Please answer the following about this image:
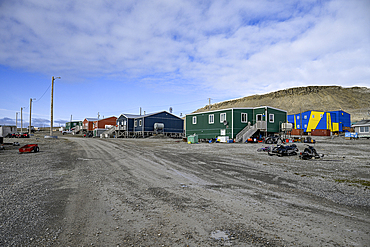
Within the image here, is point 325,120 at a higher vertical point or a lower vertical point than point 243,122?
higher

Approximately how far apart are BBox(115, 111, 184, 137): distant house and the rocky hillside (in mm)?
83198

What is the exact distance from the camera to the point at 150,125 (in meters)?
54.2

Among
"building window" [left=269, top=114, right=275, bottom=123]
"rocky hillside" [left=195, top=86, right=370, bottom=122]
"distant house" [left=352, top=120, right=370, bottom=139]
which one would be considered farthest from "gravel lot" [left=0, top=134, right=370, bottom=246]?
"rocky hillside" [left=195, top=86, right=370, bottom=122]

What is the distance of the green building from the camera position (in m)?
34.3

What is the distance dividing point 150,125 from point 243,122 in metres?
26.1

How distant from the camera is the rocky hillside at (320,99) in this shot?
367 feet

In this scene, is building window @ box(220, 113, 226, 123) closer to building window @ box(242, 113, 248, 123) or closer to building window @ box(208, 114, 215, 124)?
building window @ box(208, 114, 215, 124)

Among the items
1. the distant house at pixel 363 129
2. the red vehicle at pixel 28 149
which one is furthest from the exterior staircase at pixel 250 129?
the red vehicle at pixel 28 149

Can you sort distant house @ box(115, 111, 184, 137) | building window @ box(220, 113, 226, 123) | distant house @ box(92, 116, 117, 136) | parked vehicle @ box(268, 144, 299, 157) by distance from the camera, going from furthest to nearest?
distant house @ box(92, 116, 117, 136) < distant house @ box(115, 111, 184, 137) < building window @ box(220, 113, 226, 123) < parked vehicle @ box(268, 144, 299, 157)

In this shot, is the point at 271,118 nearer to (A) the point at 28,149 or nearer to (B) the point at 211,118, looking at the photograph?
(B) the point at 211,118

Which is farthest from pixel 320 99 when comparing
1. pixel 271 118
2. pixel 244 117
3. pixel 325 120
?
pixel 244 117

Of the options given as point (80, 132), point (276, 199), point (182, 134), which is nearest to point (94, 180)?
point (276, 199)

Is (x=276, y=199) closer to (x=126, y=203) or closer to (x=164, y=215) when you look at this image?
(x=164, y=215)

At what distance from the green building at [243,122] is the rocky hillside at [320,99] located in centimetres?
8221
